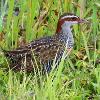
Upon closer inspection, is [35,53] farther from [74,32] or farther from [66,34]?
[74,32]

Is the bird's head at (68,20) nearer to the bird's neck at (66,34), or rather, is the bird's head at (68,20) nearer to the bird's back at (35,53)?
the bird's neck at (66,34)

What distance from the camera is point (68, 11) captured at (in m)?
6.66

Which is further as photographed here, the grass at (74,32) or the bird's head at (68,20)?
the bird's head at (68,20)

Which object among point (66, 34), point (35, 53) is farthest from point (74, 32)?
point (35, 53)

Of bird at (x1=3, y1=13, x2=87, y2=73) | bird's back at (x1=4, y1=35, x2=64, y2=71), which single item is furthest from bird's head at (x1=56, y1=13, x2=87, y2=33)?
bird's back at (x1=4, y1=35, x2=64, y2=71)

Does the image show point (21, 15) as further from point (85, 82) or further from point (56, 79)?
point (56, 79)

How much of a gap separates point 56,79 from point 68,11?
6.80 feet

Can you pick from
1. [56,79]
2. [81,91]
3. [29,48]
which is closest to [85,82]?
[81,91]

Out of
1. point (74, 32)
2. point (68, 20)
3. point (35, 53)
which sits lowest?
point (35, 53)

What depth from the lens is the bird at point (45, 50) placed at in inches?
230

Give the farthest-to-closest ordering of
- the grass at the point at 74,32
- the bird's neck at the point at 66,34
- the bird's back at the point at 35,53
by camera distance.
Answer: the bird's neck at the point at 66,34 → the bird's back at the point at 35,53 → the grass at the point at 74,32

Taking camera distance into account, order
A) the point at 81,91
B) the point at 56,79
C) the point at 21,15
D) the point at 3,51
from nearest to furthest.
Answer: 1. the point at 56,79
2. the point at 81,91
3. the point at 3,51
4. the point at 21,15

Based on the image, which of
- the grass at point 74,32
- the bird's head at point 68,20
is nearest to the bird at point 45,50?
the bird's head at point 68,20

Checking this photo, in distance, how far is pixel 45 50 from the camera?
6.02 metres
